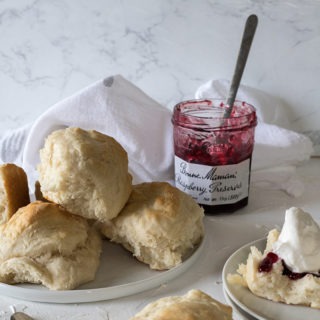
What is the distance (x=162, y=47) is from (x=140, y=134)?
266 mm

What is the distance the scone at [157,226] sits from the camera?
1.05 metres

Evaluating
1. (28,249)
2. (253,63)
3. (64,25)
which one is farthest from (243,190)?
(64,25)

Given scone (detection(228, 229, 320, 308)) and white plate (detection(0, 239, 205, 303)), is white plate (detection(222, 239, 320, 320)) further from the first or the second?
white plate (detection(0, 239, 205, 303))

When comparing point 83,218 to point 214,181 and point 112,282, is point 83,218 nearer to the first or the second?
point 112,282

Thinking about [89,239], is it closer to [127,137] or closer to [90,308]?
[90,308]

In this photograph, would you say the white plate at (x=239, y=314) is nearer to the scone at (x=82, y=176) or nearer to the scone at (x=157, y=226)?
the scone at (x=157, y=226)

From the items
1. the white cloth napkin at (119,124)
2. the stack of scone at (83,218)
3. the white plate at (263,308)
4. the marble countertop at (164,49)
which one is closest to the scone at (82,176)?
the stack of scone at (83,218)

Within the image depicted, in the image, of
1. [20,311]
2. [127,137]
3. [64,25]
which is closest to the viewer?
[20,311]

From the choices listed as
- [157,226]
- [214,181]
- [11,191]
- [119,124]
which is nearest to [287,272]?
[157,226]

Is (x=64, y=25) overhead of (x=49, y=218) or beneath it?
overhead

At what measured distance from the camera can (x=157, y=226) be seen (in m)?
1.04

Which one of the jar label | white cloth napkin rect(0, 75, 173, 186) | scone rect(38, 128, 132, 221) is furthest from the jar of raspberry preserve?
scone rect(38, 128, 132, 221)

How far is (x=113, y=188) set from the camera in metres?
1.06

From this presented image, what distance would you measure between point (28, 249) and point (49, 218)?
0.06 metres
